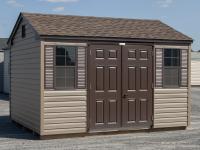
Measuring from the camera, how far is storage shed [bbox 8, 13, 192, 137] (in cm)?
1243

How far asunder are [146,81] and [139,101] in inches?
25.8

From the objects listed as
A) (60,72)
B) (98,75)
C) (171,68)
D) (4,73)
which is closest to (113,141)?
(98,75)

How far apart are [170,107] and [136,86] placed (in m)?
1.39

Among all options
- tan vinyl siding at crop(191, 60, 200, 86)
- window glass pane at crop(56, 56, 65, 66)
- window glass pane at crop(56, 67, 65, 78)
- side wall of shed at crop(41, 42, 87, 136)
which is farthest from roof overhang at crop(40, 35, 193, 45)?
tan vinyl siding at crop(191, 60, 200, 86)

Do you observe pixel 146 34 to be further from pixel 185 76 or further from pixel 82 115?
pixel 82 115

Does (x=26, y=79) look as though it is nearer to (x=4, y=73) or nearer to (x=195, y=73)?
(x=4, y=73)

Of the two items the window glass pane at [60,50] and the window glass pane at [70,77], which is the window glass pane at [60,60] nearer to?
the window glass pane at [60,50]

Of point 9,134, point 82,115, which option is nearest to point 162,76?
point 82,115

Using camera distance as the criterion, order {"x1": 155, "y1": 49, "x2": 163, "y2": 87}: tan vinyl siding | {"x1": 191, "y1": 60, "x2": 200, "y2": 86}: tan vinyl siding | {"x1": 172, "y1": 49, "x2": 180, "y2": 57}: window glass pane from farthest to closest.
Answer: {"x1": 191, "y1": 60, "x2": 200, "y2": 86}: tan vinyl siding < {"x1": 172, "y1": 49, "x2": 180, "y2": 57}: window glass pane < {"x1": 155, "y1": 49, "x2": 163, "y2": 87}: tan vinyl siding

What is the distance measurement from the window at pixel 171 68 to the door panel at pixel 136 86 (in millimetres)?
554

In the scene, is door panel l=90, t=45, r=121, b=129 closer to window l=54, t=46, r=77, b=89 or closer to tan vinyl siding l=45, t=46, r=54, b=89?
window l=54, t=46, r=77, b=89

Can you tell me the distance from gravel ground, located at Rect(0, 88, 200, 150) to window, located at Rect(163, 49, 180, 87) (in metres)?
1.56

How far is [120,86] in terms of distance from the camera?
13.3 meters

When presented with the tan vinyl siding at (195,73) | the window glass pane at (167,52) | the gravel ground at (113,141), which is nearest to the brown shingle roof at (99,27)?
the window glass pane at (167,52)
